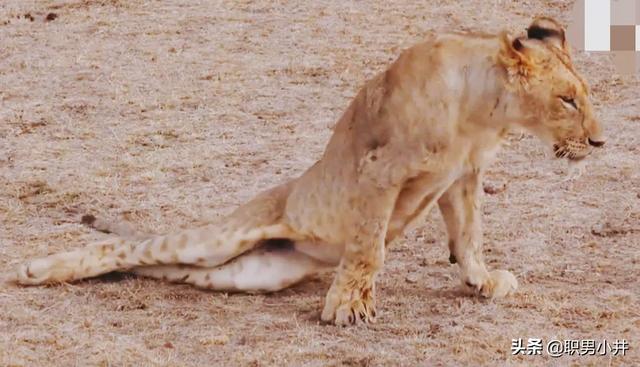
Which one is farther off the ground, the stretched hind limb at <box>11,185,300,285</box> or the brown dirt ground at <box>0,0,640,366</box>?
the stretched hind limb at <box>11,185,300,285</box>

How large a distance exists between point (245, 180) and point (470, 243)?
6.71 feet

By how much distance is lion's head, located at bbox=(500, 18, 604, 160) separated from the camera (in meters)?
4.57

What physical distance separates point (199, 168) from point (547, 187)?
1.90m

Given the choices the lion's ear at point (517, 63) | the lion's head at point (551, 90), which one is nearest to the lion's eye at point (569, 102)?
the lion's head at point (551, 90)

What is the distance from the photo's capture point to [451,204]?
5.08m

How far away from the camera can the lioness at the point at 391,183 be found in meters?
4.61

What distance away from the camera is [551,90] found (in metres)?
4.57

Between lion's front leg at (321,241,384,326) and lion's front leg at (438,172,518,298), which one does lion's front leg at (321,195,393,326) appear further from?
lion's front leg at (438,172,518,298)

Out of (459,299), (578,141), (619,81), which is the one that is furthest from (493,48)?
(619,81)

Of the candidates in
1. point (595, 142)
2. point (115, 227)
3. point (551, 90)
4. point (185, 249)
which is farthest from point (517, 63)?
point (115, 227)

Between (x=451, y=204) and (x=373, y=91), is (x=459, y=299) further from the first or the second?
(x=373, y=91)

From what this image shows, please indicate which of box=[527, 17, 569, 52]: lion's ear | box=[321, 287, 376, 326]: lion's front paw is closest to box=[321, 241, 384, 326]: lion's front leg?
box=[321, 287, 376, 326]: lion's front paw

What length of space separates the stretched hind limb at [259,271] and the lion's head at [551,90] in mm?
1119

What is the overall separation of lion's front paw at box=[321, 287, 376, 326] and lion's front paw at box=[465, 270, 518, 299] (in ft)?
1.62
